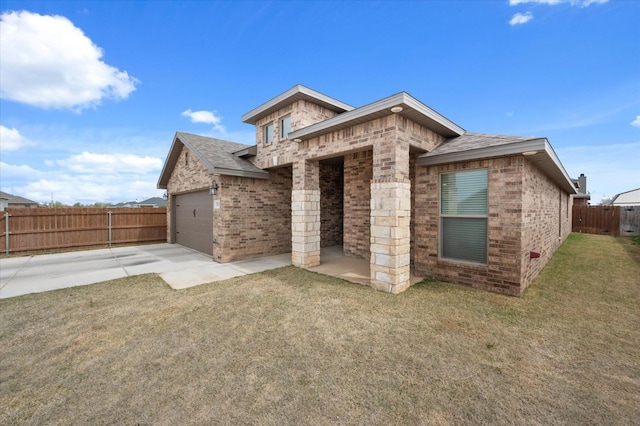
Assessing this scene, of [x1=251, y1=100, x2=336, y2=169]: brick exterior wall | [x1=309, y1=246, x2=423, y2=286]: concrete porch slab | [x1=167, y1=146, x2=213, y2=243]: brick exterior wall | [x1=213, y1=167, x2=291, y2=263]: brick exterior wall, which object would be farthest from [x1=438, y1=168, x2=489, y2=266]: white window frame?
[x1=167, y1=146, x2=213, y2=243]: brick exterior wall

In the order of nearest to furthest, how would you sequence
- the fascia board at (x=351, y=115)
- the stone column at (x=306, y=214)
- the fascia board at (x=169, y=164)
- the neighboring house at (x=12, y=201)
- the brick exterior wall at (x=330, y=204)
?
the fascia board at (x=351, y=115) < the stone column at (x=306, y=214) < the brick exterior wall at (x=330, y=204) < the fascia board at (x=169, y=164) < the neighboring house at (x=12, y=201)

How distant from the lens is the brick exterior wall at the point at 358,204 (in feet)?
27.3

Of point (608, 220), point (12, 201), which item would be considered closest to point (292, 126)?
point (608, 220)

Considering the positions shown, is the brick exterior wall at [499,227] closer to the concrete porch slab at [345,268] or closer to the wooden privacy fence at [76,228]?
the concrete porch slab at [345,268]

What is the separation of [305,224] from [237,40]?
32.8 feet

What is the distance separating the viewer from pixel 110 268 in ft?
25.5

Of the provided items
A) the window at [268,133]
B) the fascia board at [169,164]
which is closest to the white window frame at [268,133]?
the window at [268,133]

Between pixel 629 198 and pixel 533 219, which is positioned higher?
pixel 629 198

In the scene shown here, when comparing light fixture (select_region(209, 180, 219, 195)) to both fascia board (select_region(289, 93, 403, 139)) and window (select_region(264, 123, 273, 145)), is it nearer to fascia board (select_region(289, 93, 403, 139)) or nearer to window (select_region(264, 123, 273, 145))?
window (select_region(264, 123, 273, 145))

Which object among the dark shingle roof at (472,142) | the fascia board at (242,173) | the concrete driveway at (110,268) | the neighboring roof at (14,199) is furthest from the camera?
the neighboring roof at (14,199)

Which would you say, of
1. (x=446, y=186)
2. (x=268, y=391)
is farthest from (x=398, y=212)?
(x=268, y=391)

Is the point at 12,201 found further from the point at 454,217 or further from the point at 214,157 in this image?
the point at 454,217

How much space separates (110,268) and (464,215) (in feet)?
33.6

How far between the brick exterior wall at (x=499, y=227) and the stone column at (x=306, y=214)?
2.89 metres
